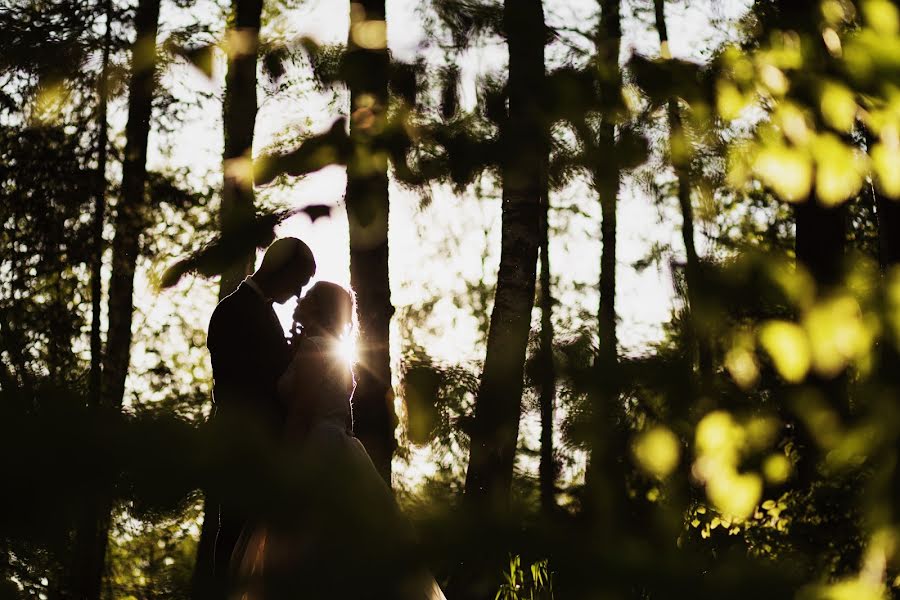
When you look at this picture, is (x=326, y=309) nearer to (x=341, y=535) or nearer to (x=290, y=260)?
(x=290, y=260)

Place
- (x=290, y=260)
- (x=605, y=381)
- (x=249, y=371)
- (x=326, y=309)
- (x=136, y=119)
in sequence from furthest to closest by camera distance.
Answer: (x=326, y=309) < (x=136, y=119) < (x=249, y=371) < (x=290, y=260) < (x=605, y=381)

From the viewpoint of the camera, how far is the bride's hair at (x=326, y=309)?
4.19 meters

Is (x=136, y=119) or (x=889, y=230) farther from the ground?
(x=136, y=119)

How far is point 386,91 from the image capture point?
95 cm

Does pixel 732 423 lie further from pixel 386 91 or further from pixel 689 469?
pixel 386 91

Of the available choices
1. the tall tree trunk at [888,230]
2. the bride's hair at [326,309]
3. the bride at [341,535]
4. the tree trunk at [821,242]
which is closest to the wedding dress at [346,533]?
the bride at [341,535]

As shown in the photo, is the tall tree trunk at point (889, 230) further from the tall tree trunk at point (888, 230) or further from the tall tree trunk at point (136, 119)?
the tall tree trunk at point (136, 119)

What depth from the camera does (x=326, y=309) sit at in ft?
13.9

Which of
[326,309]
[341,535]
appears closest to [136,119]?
[326,309]

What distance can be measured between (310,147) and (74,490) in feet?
2.13

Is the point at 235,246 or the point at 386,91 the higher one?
the point at 386,91

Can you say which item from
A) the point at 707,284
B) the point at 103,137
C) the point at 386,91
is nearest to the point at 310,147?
the point at 386,91

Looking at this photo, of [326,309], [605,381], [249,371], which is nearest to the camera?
[605,381]

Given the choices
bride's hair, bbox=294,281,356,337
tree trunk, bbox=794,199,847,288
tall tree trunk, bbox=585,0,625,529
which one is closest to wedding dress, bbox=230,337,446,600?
tall tree trunk, bbox=585,0,625,529
